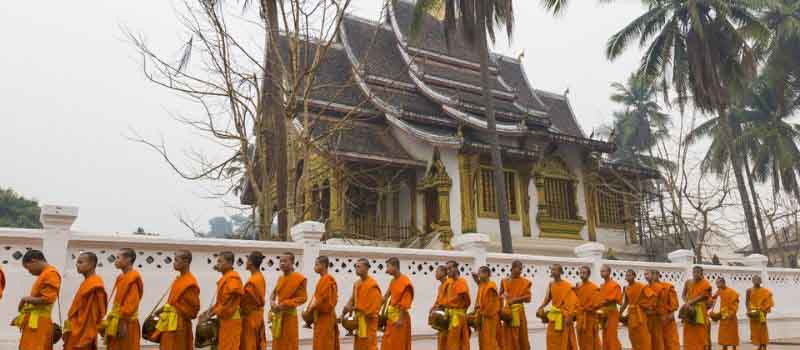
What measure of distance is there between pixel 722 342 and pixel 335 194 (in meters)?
9.19

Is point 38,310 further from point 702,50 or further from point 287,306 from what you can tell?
point 702,50

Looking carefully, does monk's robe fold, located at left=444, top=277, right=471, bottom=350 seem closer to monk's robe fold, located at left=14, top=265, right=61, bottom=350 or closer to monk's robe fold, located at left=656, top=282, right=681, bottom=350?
monk's robe fold, located at left=656, top=282, right=681, bottom=350

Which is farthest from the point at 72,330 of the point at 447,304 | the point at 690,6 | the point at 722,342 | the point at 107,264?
the point at 690,6

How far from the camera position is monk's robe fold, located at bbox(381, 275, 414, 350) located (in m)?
7.48

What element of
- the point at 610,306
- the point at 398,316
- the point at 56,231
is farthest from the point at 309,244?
the point at 610,306

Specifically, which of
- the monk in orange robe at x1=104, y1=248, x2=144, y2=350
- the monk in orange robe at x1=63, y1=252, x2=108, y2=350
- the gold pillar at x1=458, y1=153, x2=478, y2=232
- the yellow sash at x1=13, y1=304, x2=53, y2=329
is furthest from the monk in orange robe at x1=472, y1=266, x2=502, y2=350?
the gold pillar at x1=458, y1=153, x2=478, y2=232

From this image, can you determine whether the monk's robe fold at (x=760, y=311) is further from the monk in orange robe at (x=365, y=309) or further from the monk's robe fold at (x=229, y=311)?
the monk's robe fold at (x=229, y=311)

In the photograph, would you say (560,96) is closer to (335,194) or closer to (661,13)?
(661,13)

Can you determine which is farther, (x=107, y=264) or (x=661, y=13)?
(x=661, y=13)

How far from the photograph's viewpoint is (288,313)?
680 centimetres

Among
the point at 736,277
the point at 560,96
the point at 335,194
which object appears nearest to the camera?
the point at 736,277

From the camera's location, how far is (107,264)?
264 inches

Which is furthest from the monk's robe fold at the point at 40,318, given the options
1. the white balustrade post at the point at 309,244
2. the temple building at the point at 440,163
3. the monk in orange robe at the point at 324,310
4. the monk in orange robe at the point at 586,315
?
the temple building at the point at 440,163

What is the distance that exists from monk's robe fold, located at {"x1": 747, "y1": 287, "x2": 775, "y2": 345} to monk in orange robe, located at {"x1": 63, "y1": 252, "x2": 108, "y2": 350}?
1042 centimetres
